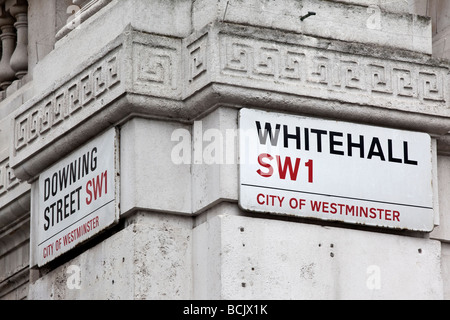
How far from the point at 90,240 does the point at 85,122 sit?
3.11 ft

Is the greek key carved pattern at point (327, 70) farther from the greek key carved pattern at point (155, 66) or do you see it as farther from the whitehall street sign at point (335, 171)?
the greek key carved pattern at point (155, 66)

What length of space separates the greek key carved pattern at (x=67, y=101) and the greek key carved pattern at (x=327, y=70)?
0.98 meters

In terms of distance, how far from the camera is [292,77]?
1542cm

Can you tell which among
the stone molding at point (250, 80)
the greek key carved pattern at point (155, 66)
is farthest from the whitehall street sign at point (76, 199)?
the greek key carved pattern at point (155, 66)

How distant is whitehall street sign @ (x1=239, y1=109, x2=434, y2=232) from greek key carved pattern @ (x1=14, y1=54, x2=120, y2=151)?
1.19m

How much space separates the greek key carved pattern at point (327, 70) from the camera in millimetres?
15289

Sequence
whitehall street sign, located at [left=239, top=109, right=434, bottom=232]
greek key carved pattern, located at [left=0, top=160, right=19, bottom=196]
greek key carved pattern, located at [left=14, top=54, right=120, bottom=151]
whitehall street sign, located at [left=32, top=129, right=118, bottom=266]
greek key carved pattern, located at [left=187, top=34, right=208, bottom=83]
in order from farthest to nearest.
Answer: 1. greek key carved pattern, located at [left=0, top=160, right=19, bottom=196]
2. greek key carved pattern, located at [left=14, top=54, right=120, bottom=151]
3. whitehall street sign, located at [left=32, top=129, right=118, bottom=266]
4. greek key carved pattern, located at [left=187, top=34, right=208, bottom=83]
5. whitehall street sign, located at [left=239, top=109, right=434, bottom=232]

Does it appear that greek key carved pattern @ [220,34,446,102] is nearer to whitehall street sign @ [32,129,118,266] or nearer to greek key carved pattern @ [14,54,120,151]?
greek key carved pattern @ [14,54,120,151]

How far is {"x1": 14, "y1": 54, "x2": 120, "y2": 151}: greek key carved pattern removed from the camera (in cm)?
1562

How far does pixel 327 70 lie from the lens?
15586mm

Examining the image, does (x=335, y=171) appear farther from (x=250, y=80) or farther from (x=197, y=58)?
(x=197, y=58)

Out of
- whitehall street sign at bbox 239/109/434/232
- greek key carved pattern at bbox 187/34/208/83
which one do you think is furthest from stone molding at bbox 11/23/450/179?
whitehall street sign at bbox 239/109/434/232

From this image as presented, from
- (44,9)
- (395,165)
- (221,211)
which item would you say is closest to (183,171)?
(221,211)
